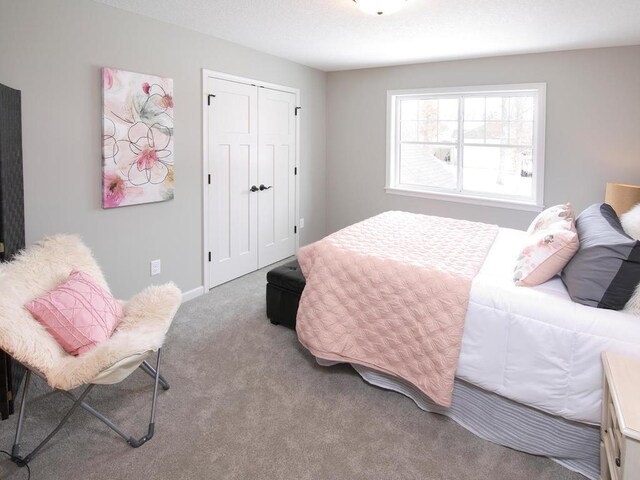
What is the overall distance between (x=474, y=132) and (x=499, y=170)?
502mm

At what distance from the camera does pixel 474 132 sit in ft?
15.3

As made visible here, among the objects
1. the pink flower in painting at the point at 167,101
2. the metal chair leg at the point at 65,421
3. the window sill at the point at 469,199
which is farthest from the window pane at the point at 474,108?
the metal chair leg at the point at 65,421

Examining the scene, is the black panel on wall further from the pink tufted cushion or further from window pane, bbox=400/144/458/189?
window pane, bbox=400/144/458/189

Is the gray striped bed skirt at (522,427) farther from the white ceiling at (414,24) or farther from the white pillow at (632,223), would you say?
the white ceiling at (414,24)

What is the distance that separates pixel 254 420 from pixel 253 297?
1798mm

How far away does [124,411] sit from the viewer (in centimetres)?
222

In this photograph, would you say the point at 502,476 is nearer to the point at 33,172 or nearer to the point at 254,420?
the point at 254,420

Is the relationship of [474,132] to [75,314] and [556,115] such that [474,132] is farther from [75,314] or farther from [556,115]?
[75,314]

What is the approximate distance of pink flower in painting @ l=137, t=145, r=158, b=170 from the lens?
10.7 ft

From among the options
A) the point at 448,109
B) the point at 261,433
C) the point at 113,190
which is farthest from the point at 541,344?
the point at 448,109

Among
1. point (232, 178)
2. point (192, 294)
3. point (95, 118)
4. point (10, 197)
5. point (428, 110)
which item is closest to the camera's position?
point (10, 197)

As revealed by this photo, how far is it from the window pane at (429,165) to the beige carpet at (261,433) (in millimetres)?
3022

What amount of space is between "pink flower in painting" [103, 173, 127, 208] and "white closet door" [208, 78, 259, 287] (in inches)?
36.8

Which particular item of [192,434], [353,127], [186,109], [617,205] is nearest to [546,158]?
[617,205]
